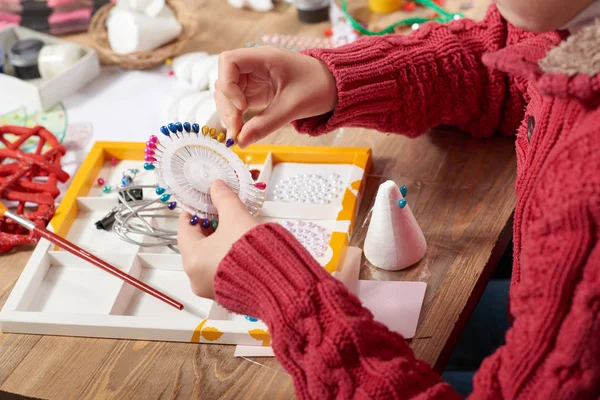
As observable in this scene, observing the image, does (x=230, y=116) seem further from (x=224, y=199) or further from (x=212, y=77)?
(x=212, y=77)

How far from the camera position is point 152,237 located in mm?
868

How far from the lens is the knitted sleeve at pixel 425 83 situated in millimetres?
855

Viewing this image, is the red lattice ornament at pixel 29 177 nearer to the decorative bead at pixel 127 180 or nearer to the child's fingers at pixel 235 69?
the decorative bead at pixel 127 180

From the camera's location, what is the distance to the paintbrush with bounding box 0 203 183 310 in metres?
0.78

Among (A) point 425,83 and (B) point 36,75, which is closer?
(A) point 425,83

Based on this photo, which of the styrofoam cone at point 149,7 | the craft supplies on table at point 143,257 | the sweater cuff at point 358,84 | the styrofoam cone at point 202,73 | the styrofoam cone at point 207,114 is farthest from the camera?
the styrofoam cone at point 149,7

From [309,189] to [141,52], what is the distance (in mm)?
486

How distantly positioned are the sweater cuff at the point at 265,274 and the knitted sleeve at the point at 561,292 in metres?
0.16

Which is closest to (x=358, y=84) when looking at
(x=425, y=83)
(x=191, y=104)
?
(x=425, y=83)

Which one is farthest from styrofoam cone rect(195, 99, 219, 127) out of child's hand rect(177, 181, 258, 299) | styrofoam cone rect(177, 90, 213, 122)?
child's hand rect(177, 181, 258, 299)

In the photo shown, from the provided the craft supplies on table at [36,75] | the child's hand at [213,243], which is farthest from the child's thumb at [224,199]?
the craft supplies on table at [36,75]

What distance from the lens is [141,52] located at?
4.01 ft

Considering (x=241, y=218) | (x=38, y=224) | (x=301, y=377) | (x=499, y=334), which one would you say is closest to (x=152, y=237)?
(x=38, y=224)

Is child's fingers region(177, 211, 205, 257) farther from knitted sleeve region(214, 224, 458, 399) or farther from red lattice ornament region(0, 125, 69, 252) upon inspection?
red lattice ornament region(0, 125, 69, 252)
